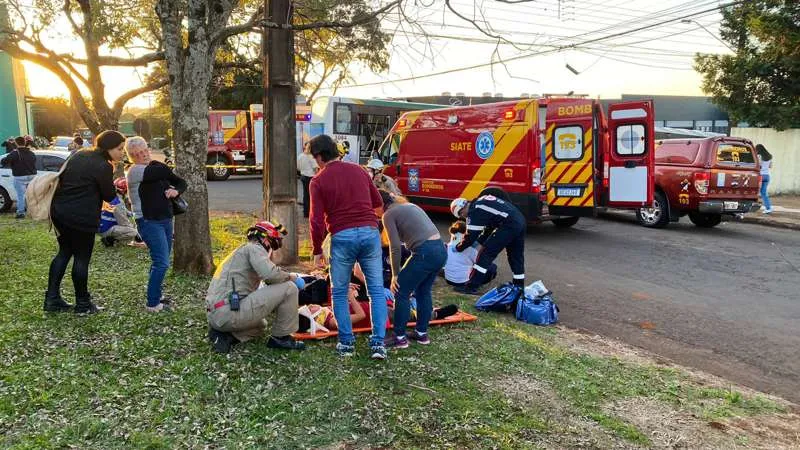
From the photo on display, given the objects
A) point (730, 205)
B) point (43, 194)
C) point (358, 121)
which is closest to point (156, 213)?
point (43, 194)

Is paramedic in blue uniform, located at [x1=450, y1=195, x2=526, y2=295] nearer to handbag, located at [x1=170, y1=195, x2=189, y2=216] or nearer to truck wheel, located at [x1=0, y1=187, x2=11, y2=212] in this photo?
handbag, located at [x1=170, y1=195, x2=189, y2=216]

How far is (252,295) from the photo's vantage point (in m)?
Answer: 4.52

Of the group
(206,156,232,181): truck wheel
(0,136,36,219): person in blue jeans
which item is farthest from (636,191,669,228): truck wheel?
(206,156,232,181): truck wheel

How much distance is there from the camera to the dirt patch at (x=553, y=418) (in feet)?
11.7

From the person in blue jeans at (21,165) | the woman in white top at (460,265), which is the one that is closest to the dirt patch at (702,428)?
the woman in white top at (460,265)

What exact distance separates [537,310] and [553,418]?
228cm

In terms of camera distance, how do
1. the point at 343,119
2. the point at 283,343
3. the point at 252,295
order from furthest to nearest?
the point at 343,119 → the point at 283,343 → the point at 252,295

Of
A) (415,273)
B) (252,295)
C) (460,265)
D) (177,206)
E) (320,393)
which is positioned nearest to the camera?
(320,393)

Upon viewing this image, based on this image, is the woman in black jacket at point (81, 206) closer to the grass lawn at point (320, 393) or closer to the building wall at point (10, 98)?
the grass lawn at point (320, 393)

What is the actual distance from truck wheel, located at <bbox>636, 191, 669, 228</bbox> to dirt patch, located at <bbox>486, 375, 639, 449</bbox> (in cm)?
943

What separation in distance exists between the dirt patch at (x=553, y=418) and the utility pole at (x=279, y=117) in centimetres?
435

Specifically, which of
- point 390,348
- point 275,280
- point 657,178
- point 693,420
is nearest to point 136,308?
point 275,280

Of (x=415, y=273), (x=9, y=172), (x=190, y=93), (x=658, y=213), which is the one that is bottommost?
(x=658, y=213)

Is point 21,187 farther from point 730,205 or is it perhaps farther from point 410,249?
point 730,205
